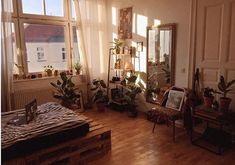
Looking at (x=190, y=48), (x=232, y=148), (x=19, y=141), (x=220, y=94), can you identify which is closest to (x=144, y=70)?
(x=190, y=48)

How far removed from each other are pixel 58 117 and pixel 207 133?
216 centimetres

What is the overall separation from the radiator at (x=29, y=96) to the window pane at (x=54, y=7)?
1724 millimetres

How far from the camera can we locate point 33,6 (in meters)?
4.24

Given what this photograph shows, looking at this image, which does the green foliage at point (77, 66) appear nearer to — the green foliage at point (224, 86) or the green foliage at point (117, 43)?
the green foliage at point (117, 43)

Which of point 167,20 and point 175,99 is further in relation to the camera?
point 167,20

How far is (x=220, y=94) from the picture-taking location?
120 inches

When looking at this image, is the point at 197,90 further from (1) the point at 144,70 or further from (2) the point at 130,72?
(2) the point at 130,72

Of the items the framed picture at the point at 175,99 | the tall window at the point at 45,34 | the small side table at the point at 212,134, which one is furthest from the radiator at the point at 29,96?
the small side table at the point at 212,134

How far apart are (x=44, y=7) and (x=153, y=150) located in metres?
3.64

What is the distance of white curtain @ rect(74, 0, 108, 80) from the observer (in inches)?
184

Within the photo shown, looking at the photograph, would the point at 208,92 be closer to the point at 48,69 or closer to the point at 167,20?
the point at 167,20

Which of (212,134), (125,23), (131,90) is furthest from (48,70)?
(212,134)

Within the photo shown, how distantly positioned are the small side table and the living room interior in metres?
0.01

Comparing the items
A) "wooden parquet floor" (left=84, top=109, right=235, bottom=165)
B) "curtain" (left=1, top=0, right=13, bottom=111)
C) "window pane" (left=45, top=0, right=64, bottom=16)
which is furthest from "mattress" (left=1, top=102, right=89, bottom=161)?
"window pane" (left=45, top=0, right=64, bottom=16)
